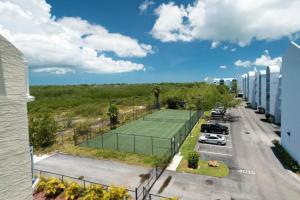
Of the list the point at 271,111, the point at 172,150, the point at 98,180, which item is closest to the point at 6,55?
the point at 98,180

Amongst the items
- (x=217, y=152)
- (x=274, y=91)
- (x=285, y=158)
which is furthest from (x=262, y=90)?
(x=217, y=152)

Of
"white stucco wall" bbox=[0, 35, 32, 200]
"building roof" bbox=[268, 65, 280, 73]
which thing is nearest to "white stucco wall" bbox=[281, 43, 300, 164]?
"building roof" bbox=[268, 65, 280, 73]

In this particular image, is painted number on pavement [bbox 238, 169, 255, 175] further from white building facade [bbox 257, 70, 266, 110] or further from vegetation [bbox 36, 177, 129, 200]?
white building facade [bbox 257, 70, 266, 110]

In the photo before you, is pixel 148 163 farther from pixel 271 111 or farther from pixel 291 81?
pixel 271 111

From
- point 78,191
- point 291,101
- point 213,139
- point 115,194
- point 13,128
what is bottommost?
point 78,191

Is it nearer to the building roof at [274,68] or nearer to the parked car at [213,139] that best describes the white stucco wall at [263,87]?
the building roof at [274,68]

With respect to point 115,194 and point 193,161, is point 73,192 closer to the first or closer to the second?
point 115,194
